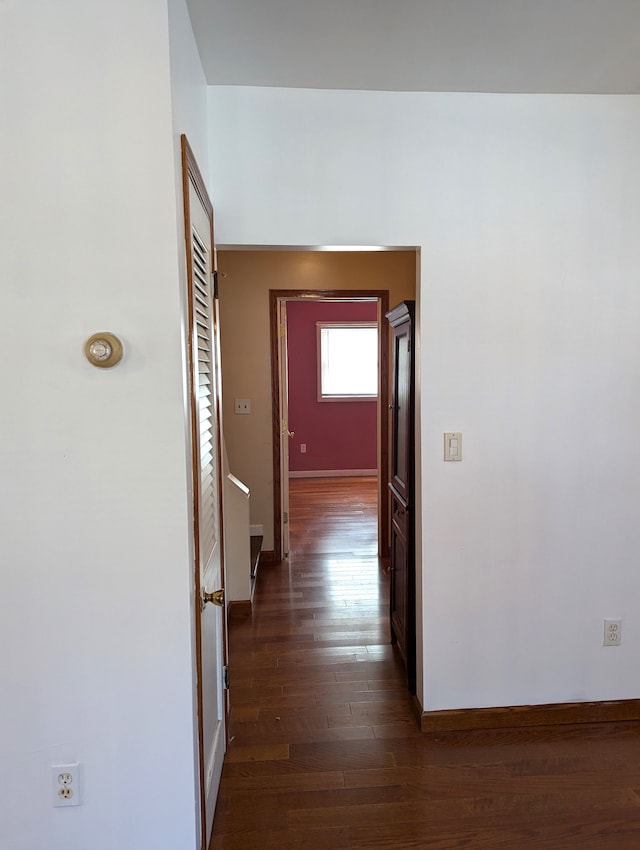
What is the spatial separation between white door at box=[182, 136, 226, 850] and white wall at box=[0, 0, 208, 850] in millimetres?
123

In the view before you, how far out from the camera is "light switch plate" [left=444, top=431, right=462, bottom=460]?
2102mm

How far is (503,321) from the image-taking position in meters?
2.09

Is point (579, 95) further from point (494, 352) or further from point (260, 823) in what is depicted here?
point (260, 823)

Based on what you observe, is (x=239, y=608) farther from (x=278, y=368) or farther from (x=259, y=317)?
(x=259, y=317)

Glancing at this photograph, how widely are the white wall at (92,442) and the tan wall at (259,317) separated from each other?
2.75 m

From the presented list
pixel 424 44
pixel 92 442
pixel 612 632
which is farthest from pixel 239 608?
pixel 424 44

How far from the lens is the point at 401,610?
261cm

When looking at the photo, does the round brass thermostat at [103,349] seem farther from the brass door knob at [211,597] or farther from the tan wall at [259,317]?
the tan wall at [259,317]

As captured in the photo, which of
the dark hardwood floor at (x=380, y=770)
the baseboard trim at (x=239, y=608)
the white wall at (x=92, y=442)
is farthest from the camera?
the baseboard trim at (x=239, y=608)

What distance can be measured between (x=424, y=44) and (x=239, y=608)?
2962mm

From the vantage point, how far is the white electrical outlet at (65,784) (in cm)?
136

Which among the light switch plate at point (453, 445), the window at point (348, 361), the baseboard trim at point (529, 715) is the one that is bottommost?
the baseboard trim at point (529, 715)

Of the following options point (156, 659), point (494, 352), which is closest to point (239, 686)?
point (156, 659)

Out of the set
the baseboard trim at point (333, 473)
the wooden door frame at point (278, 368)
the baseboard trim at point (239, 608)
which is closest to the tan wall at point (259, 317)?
the wooden door frame at point (278, 368)
